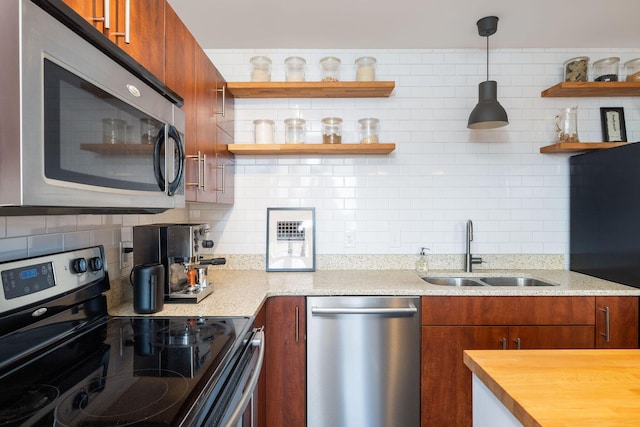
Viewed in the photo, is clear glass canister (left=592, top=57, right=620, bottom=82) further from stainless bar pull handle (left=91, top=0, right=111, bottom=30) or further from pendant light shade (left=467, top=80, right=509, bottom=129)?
stainless bar pull handle (left=91, top=0, right=111, bottom=30)

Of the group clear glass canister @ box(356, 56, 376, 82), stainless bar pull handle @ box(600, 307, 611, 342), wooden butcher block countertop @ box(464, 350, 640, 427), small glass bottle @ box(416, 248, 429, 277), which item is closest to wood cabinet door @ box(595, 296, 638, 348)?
stainless bar pull handle @ box(600, 307, 611, 342)

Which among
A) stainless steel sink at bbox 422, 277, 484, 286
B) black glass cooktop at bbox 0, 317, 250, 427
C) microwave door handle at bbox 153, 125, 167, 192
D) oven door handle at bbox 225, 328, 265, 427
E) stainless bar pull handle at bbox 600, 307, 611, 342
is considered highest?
microwave door handle at bbox 153, 125, 167, 192

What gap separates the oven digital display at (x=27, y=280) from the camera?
3.06 feet

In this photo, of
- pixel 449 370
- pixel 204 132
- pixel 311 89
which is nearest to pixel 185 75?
pixel 204 132

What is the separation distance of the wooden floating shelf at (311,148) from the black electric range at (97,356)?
1125 mm

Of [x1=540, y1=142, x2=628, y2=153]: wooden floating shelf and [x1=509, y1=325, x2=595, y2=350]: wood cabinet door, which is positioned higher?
[x1=540, y1=142, x2=628, y2=153]: wooden floating shelf

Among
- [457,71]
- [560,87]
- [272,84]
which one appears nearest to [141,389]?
[272,84]

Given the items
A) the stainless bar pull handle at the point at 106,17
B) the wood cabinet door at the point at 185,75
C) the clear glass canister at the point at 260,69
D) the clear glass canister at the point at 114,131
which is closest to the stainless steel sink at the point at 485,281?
the wood cabinet door at the point at 185,75

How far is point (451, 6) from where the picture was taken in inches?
75.2

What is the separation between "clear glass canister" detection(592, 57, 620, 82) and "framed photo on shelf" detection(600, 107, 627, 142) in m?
0.21

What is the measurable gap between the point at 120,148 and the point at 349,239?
1705 millimetres

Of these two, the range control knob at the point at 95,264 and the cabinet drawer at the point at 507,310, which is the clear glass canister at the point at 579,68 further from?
the range control knob at the point at 95,264

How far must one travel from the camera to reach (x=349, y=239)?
2.43 metres

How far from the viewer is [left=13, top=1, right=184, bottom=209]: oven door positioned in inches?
25.1
